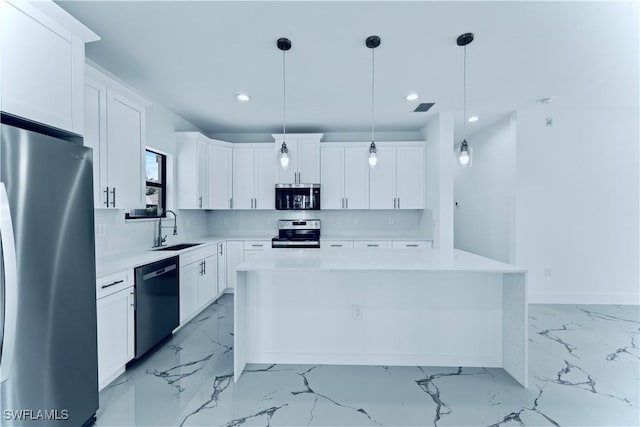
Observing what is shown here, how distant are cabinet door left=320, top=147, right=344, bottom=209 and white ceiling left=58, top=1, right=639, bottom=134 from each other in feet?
3.11

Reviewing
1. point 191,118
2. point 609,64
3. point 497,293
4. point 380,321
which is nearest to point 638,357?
point 497,293

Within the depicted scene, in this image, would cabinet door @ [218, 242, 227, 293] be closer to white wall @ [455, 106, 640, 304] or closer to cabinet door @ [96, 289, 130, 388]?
cabinet door @ [96, 289, 130, 388]

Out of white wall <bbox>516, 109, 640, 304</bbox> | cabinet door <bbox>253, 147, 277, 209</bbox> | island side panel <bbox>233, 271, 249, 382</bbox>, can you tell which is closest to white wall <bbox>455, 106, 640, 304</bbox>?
white wall <bbox>516, 109, 640, 304</bbox>

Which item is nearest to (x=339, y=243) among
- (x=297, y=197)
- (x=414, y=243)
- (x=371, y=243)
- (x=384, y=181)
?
(x=371, y=243)

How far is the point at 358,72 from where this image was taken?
109 inches

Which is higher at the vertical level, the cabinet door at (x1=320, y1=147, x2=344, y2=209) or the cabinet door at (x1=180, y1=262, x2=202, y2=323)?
the cabinet door at (x1=320, y1=147, x2=344, y2=209)

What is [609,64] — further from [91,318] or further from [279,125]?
[91,318]

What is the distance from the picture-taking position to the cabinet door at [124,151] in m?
2.40

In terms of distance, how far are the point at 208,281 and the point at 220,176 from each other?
5.50 ft

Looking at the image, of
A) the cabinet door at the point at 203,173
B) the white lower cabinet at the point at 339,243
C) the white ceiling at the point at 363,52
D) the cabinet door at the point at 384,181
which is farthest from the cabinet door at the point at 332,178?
the cabinet door at the point at 203,173

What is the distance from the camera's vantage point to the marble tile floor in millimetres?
1795

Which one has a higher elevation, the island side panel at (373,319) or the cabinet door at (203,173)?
the cabinet door at (203,173)

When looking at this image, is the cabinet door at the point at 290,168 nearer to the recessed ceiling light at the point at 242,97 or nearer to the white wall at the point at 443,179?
the recessed ceiling light at the point at 242,97

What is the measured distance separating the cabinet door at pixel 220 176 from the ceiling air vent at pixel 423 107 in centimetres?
293
